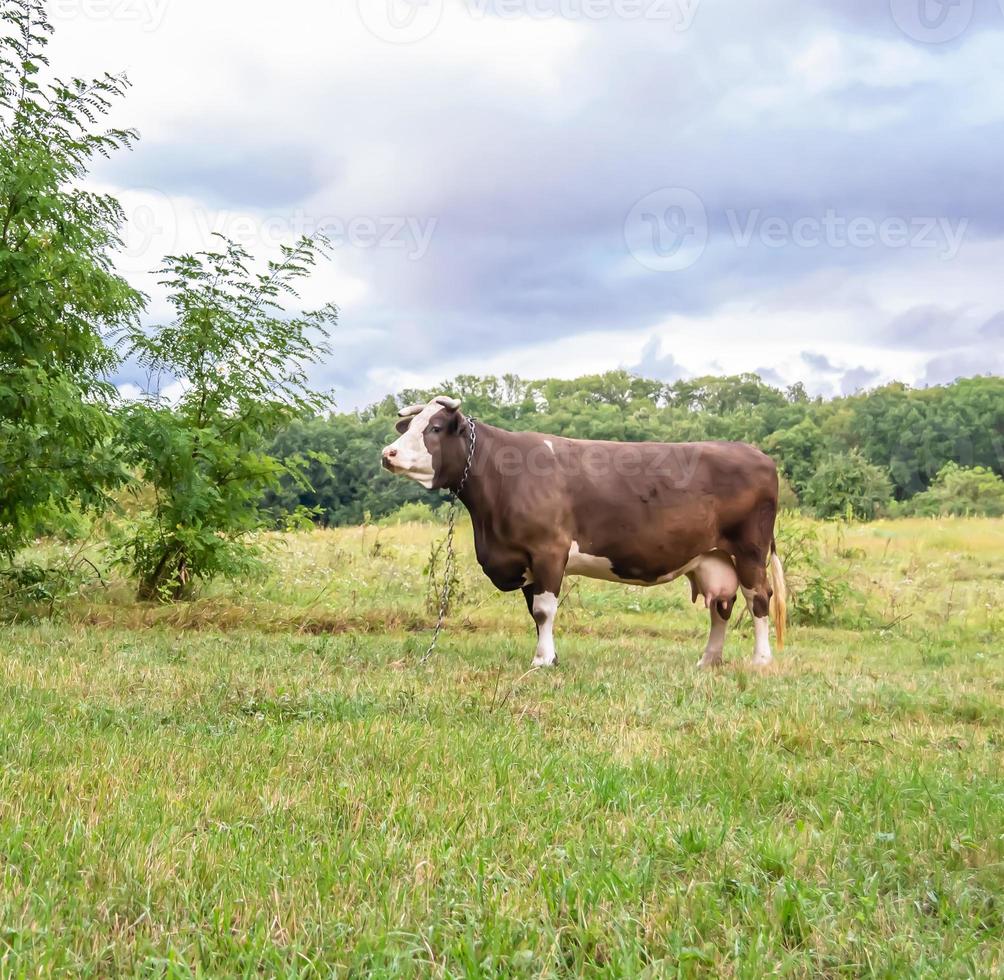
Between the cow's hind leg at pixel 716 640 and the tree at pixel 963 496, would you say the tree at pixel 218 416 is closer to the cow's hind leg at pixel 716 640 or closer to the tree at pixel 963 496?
the cow's hind leg at pixel 716 640

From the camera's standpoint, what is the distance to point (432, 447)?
7.41 meters

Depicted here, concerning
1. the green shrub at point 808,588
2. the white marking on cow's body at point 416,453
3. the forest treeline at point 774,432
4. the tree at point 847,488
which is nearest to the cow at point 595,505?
the white marking on cow's body at point 416,453

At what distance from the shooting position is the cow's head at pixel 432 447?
23.9 ft

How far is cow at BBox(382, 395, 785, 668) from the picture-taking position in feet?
24.3

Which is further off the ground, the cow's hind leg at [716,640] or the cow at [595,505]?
the cow at [595,505]

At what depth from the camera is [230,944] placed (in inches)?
86.1

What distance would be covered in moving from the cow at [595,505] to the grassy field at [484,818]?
1094mm

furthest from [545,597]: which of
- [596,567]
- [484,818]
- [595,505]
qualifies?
[484,818]

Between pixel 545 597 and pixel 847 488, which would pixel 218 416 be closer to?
pixel 545 597

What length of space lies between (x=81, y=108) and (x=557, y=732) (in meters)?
7.27

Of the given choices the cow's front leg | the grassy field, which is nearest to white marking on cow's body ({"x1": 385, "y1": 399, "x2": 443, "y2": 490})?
the cow's front leg

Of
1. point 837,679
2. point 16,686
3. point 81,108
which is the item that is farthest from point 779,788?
point 81,108

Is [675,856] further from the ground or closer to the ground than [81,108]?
closer to the ground

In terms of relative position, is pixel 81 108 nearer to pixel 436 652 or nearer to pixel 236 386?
pixel 236 386
